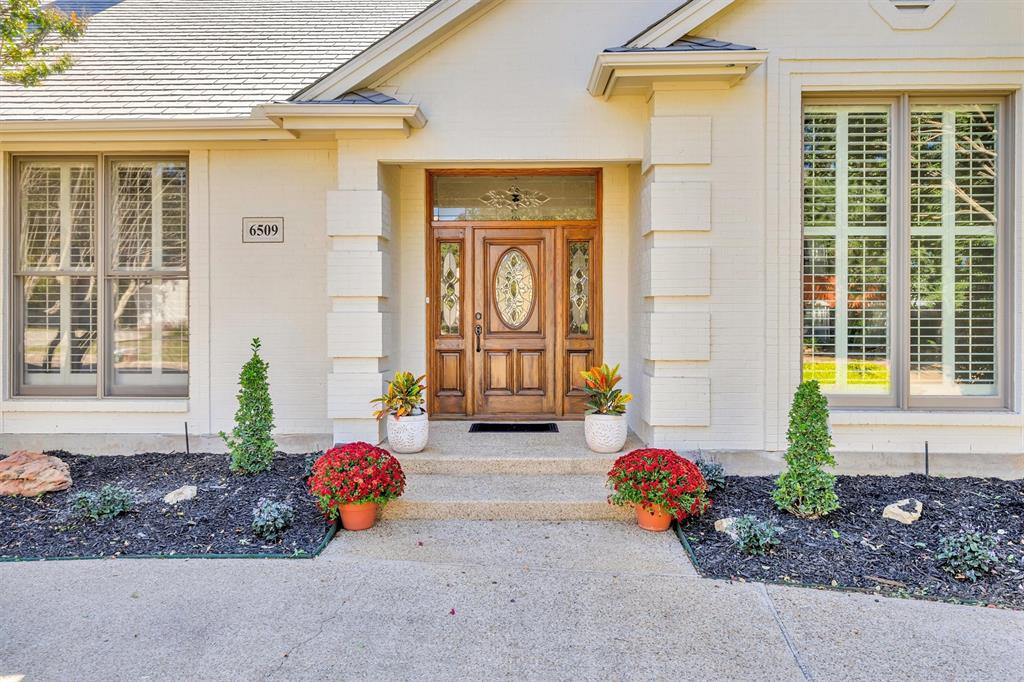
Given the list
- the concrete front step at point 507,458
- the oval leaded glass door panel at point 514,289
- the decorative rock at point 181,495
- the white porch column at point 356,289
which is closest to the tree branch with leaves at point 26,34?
the white porch column at point 356,289

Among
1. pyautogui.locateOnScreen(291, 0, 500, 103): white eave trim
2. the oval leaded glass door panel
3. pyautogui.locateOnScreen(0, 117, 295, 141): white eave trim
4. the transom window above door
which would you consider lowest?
the oval leaded glass door panel

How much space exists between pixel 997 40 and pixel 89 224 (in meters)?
8.56

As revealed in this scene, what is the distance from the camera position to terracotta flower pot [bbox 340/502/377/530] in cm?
430

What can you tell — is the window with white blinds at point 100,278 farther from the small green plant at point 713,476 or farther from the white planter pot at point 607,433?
the small green plant at point 713,476

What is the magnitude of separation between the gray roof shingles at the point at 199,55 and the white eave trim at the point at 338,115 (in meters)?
0.28

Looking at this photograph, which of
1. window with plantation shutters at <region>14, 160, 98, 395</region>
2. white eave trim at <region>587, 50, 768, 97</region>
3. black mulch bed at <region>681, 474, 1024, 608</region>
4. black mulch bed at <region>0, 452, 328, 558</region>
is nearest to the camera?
black mulch bed at <region>681, 474, 1024, 608</region>

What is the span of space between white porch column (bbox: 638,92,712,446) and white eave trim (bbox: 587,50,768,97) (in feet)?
0.80

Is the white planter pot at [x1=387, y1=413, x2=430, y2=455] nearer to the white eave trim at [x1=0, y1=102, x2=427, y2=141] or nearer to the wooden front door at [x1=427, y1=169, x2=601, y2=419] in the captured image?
the wooden front door at [x1=427, y1=169, x2=601, y2=419]

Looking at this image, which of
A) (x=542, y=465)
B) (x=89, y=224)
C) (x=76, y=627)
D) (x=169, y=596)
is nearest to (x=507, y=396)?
(x=542, y=465)

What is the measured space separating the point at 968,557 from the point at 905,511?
710 mm

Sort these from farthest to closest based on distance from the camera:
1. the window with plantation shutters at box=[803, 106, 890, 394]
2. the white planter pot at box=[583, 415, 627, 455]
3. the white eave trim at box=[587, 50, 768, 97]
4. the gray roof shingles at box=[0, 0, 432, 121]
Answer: the gray roof shingles at box=[0, 0, 432, 121]
the window with plantation shutters at box=[803, 106, 890, 394]
the white planter pot at box=[583, 415, 627, 455]
the white eave trim at box=[587, 50, 768, 97]

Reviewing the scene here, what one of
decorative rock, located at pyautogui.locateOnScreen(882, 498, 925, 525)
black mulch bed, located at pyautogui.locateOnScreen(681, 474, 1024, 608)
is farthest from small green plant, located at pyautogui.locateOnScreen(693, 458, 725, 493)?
decorative rock, located at pyautogui.locateOnScreen(882, 498, 925, 525)

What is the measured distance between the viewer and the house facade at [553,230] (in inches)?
203

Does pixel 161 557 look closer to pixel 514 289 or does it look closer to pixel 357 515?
pixel 357 515
